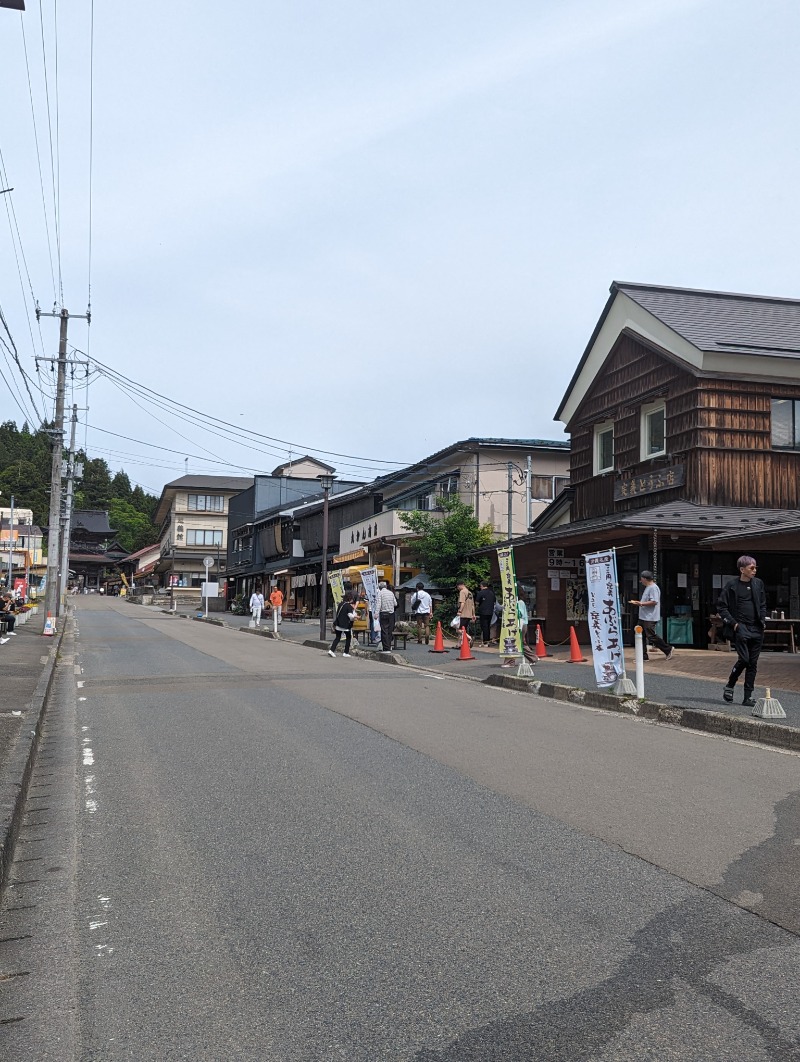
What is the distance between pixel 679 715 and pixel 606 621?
2.09m

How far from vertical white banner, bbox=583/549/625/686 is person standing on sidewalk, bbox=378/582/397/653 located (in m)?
9.43

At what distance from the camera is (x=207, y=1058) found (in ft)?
9.81

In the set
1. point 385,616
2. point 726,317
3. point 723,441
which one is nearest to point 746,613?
point 723,441

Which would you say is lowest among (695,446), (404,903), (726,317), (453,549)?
(404,903)

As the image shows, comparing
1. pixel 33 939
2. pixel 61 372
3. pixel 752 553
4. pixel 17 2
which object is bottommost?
pixel 33 939

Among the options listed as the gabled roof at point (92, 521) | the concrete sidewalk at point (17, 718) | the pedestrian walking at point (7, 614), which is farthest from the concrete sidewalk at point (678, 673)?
the gabled roof at point (92, 521)

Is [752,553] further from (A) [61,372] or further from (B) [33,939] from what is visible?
(A) [61,372]

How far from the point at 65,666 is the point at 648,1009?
18025mm

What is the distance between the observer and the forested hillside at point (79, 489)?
91125 millimetres

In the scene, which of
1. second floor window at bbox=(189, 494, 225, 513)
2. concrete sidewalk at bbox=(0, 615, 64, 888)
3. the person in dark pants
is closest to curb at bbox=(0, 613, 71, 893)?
concrete sidewalk at bbox=(0, 615, 64, 888)

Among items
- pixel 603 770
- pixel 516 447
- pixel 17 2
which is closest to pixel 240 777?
pixel 603 770

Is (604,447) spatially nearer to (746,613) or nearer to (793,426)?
(793,426)

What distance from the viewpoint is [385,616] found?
874 inches

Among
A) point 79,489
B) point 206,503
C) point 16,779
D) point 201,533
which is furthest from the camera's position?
point 79,489
